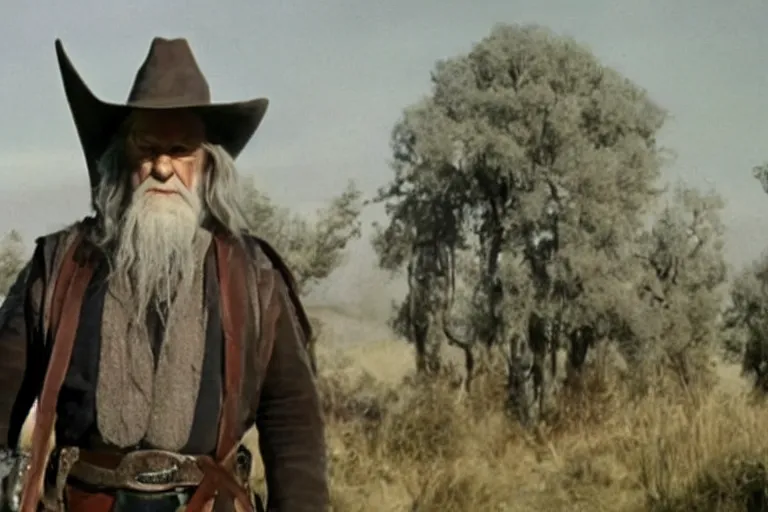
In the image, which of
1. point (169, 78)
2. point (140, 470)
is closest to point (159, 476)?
point (140, 470)

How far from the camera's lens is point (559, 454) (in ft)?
37.4

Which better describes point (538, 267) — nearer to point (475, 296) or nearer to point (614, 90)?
point (475, 296)

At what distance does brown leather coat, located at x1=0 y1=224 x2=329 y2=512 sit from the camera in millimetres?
3438

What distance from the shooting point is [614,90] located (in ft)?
54.2

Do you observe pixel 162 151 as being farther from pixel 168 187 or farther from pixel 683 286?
pixel 683 286

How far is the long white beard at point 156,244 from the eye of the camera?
346cm

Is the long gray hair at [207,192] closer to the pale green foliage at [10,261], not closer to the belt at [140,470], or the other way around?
the belt at [140,470]

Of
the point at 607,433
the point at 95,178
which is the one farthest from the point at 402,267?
the point at 95,178

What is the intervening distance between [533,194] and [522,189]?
0.92ft

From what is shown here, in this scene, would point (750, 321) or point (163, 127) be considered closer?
point (163, 127)

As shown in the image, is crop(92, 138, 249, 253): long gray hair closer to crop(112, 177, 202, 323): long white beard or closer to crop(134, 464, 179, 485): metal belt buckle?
crop(112, 177, 202, 323): long white beard

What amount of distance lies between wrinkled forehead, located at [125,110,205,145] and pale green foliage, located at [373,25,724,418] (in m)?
11.7

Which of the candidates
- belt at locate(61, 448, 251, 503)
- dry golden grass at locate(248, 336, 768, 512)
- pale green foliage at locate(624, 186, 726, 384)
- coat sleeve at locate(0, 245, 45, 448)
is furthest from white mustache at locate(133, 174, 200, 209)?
pale green foliage at locate(624, 186, 726, 384)

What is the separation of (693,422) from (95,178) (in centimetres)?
640
